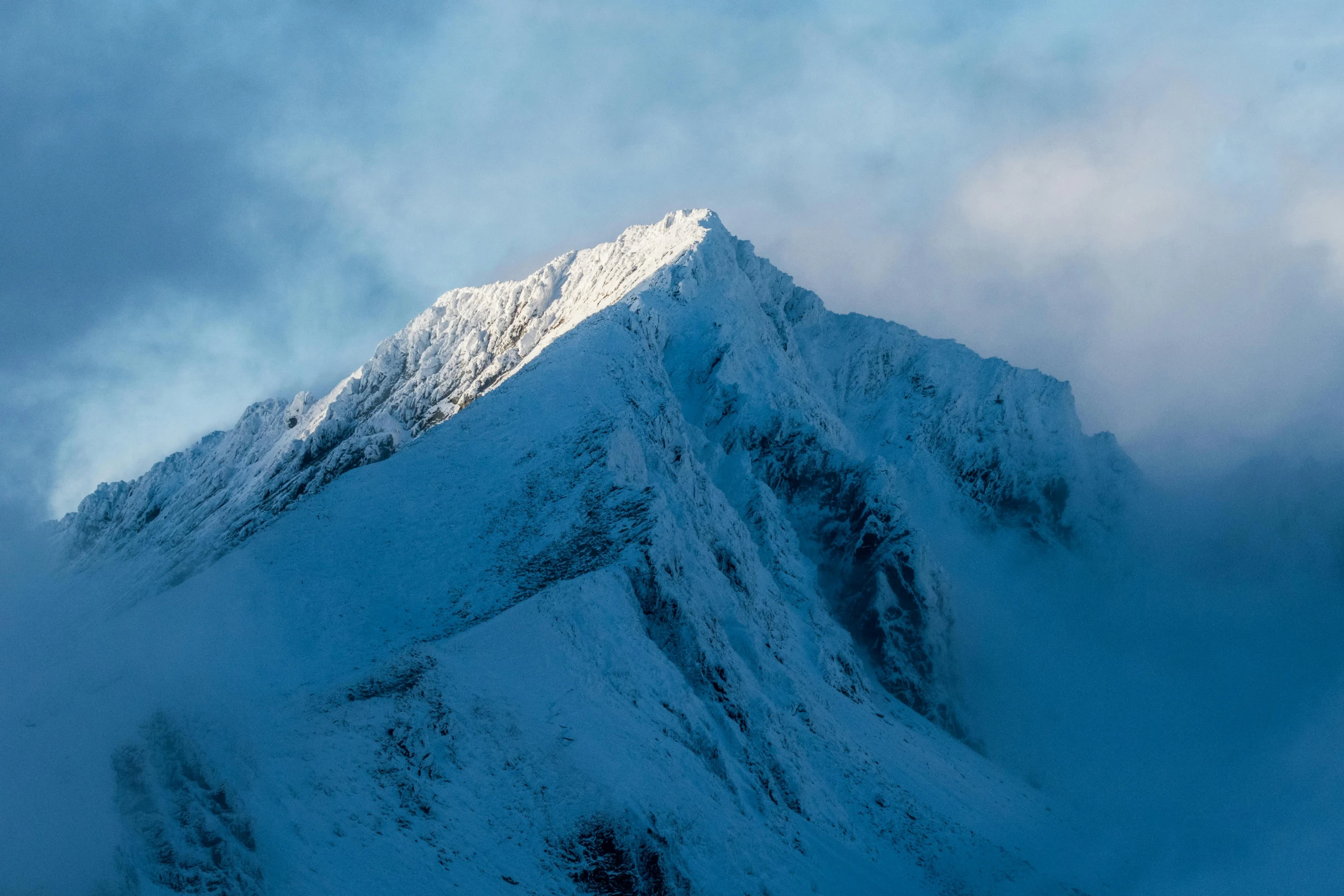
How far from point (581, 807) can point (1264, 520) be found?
106 metres

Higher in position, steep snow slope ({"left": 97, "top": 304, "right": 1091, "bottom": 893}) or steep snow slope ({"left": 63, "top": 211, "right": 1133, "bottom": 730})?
steep snow slope ({"left": 63, "top": 211, "right": 1133, "bottom": 730})

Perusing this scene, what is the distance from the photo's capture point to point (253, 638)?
3831 cm

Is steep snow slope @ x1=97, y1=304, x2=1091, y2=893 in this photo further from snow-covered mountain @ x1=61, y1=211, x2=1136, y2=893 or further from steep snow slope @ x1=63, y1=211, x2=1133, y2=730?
steep snow slope @ x1=63, y1=211, x2=1133, y2=730

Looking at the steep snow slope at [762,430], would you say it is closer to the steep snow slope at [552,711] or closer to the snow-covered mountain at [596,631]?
the snow-covered mountain at [596,631]

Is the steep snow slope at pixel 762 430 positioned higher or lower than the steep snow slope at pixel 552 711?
higher

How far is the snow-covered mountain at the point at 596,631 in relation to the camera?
2686 centimetres

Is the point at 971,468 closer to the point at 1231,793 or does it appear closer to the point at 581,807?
the point at 1231,793

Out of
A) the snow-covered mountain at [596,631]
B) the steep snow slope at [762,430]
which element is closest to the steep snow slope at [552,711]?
the snow-covered mountain at [596,631]

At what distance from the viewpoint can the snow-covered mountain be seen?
26859 mm

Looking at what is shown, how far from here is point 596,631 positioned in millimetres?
38031

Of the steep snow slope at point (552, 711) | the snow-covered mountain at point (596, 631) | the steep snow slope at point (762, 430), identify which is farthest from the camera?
the steep snow slope at point (762, 430)

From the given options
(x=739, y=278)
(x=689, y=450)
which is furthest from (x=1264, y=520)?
(x=689, y=450)

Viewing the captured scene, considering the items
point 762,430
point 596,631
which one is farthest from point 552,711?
point 762,430

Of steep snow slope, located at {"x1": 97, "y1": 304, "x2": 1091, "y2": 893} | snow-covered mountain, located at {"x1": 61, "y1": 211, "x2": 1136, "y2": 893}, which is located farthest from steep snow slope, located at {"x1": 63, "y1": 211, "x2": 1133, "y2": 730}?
steep snow slope, located at {"x1": 97, "y1": 304, "x2": 1091, "y2": 893}
